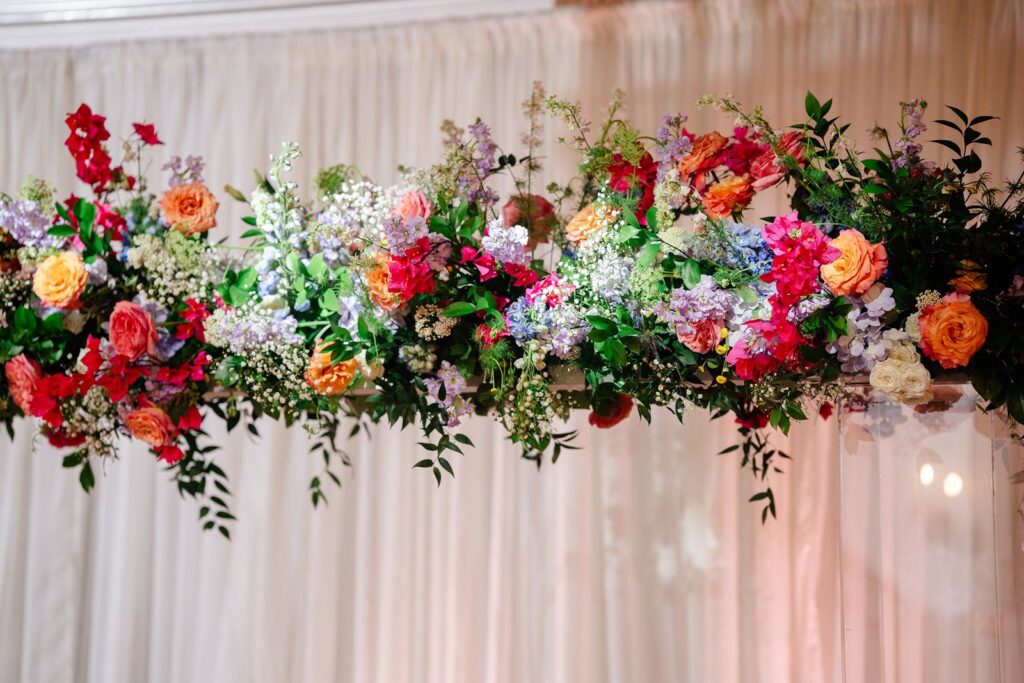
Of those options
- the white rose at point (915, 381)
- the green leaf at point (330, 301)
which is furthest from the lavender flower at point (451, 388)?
the white rose at point (915, 381)

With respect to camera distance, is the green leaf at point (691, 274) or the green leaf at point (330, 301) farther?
the green leaf at point (330, 301)

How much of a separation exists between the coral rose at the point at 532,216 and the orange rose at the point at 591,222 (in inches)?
6.3

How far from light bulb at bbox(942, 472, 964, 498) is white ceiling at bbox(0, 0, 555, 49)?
2.70 meters

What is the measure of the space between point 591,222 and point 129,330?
1049mm

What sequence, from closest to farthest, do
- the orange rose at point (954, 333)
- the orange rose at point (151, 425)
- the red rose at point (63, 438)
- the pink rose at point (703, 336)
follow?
1. the orange rose at point (954, 333)
2. the pink rose at point (703, 336)
3. the orange rose at point (151, 425)
4. the red rose at point (63, 438)

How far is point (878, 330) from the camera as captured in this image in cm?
175

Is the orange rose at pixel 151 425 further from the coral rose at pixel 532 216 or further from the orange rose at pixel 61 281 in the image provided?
the coral rose at pixel 532 216

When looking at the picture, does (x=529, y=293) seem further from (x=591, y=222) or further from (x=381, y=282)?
(x=381, y=282)

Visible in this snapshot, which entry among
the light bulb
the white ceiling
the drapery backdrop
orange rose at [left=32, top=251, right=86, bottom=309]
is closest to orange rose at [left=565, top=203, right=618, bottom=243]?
the light bulb

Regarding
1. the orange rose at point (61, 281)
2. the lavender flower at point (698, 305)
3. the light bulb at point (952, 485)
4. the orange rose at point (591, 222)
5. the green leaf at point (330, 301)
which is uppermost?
the orange rose at point (591, 222)

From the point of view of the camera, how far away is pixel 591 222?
1.94 m

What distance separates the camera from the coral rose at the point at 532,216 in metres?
2.15

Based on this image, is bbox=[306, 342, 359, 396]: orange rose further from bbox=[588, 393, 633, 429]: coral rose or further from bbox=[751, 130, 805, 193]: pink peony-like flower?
bbox=[751, 130, 805, 193]: pink peony-like flower

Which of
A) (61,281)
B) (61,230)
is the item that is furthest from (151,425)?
(61,230)
